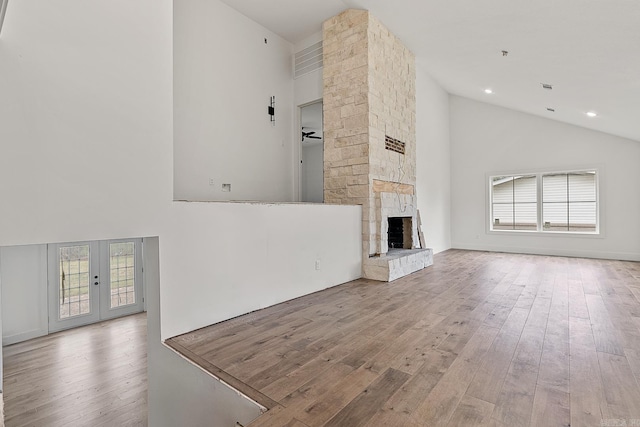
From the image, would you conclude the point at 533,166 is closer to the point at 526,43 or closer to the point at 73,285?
the point at 526,43

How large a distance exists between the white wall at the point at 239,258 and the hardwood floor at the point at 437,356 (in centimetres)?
17

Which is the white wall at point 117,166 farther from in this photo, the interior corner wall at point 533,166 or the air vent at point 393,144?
the interior corner wall at point 533,166

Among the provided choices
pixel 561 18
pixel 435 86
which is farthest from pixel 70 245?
pixel 435 86

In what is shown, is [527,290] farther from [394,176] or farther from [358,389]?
[358,389]

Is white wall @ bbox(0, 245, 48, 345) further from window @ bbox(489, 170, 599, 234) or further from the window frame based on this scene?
window @ bbox(489, 170, 599, 234)

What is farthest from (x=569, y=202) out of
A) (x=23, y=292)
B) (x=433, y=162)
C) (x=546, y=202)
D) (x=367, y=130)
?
(x=23, y=292)

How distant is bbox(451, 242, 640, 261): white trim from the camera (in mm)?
6082

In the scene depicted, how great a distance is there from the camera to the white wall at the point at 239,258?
2.51m

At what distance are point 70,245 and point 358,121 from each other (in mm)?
5954

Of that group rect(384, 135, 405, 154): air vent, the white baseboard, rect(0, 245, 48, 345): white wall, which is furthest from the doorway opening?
the white baseboard

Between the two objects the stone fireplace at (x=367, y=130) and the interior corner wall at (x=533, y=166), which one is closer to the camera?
the stone fireplace at (x=367, y=130)

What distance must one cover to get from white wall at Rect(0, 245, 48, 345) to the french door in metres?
0.14

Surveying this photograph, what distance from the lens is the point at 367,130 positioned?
459 cm

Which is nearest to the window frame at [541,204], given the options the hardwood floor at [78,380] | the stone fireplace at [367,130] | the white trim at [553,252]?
the white trim at [553,252]
